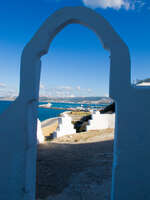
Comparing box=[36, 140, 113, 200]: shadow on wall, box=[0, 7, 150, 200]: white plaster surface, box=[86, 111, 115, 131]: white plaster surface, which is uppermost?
box=[0, 7, 150, 200]: white plaster surface

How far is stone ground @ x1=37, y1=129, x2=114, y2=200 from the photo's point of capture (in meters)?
5.23

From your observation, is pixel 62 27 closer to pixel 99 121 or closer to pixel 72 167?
pixel 72 167

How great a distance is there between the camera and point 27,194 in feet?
11.8

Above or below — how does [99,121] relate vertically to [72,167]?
above

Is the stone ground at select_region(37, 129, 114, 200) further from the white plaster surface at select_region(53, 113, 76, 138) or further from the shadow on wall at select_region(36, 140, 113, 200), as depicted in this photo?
the white plaster surface at select_region(53, 113, 76, 138)

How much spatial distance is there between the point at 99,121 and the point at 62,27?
12.7 m

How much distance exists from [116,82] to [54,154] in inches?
256

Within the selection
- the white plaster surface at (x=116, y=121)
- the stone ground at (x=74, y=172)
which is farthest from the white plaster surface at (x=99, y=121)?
the white plaster surface at (x=116, y=121)

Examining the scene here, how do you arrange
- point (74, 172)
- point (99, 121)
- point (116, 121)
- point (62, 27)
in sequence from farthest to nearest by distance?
point (99, 121) → point (74, 172) → point (62, 27) → point (116, 121)

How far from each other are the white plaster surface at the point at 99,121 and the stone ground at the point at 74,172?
4.90 meters

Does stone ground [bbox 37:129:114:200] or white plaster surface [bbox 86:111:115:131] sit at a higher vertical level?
white plaster surface [bbox 86:111:115:131]

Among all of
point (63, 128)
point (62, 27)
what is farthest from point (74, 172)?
point (63, 128)

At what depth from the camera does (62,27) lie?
3.75m

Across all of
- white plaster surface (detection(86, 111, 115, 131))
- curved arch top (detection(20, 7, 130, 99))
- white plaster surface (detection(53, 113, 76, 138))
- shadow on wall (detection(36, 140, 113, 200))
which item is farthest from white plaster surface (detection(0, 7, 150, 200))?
white plaster surface (detection(86, 111, 115, 131))
